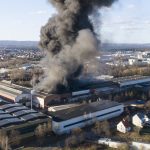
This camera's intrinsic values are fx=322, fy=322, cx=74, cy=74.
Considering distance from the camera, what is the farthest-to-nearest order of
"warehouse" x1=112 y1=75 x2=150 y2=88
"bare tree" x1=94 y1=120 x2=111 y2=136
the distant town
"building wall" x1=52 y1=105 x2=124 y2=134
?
"warehouse" x1=112 y1=75 x2=150 y2=88 → "building wall" x1=52 y1=105 x2=124 y2=134 → "bare tree" x1=94 y1=120 x2=111 y2=136 → the distant town

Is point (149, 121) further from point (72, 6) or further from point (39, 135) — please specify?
point (72, 6)

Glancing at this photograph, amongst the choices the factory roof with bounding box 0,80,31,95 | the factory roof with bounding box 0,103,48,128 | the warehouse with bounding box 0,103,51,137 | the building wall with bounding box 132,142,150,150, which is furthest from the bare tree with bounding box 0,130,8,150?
the factory roof with bounding box 0,80,31,95

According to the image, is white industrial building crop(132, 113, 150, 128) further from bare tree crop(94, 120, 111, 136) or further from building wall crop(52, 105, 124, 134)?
bare tree crop(94, 120, 111, 136)

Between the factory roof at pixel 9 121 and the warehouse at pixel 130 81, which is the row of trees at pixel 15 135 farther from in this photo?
the warehouse at pixel 130 81

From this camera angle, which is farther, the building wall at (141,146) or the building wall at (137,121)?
the building wall at (137,121)

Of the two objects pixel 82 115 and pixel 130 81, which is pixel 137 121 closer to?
pixel 82 115

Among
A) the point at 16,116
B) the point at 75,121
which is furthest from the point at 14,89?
the point at 75,121

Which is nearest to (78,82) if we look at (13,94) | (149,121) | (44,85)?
(44,85)

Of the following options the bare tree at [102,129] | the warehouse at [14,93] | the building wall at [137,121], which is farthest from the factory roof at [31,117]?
the warehouse at [14,93]
